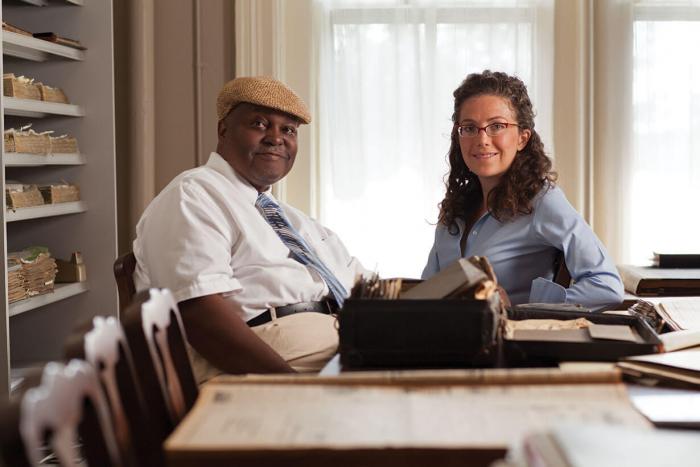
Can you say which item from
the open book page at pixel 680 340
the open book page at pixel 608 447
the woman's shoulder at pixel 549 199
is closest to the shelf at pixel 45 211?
the woman's shoulder at pixel 549 199

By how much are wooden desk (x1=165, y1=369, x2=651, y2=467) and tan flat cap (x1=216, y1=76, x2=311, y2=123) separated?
151 centimetres

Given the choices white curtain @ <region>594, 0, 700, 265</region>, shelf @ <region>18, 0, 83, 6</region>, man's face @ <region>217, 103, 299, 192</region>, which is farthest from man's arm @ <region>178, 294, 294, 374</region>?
white curtain @ <region>594, 0, 700, 265</region>

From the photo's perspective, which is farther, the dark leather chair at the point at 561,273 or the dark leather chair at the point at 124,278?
the dark leather chair at the point at 561,273

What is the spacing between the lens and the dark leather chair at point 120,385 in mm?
1022

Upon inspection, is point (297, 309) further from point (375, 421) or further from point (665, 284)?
point (375, 421)

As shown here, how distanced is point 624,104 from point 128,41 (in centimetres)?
228

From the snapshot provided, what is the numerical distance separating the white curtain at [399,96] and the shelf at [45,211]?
3.70 feet

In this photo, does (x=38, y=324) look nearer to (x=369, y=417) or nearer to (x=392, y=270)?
(x=392, y=270)

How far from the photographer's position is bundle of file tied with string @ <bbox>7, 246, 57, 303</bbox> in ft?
10.5

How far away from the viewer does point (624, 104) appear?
4215mm

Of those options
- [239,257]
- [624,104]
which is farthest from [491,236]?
[624,104]

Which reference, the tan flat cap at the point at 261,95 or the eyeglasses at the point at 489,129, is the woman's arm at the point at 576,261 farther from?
the tan flat cap at the point at 261,95

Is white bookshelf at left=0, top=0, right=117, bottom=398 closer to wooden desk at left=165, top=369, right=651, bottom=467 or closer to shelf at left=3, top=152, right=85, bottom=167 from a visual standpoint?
shelf at left=3, top=152, right=85, bottom=167

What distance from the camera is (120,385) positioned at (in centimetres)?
112
